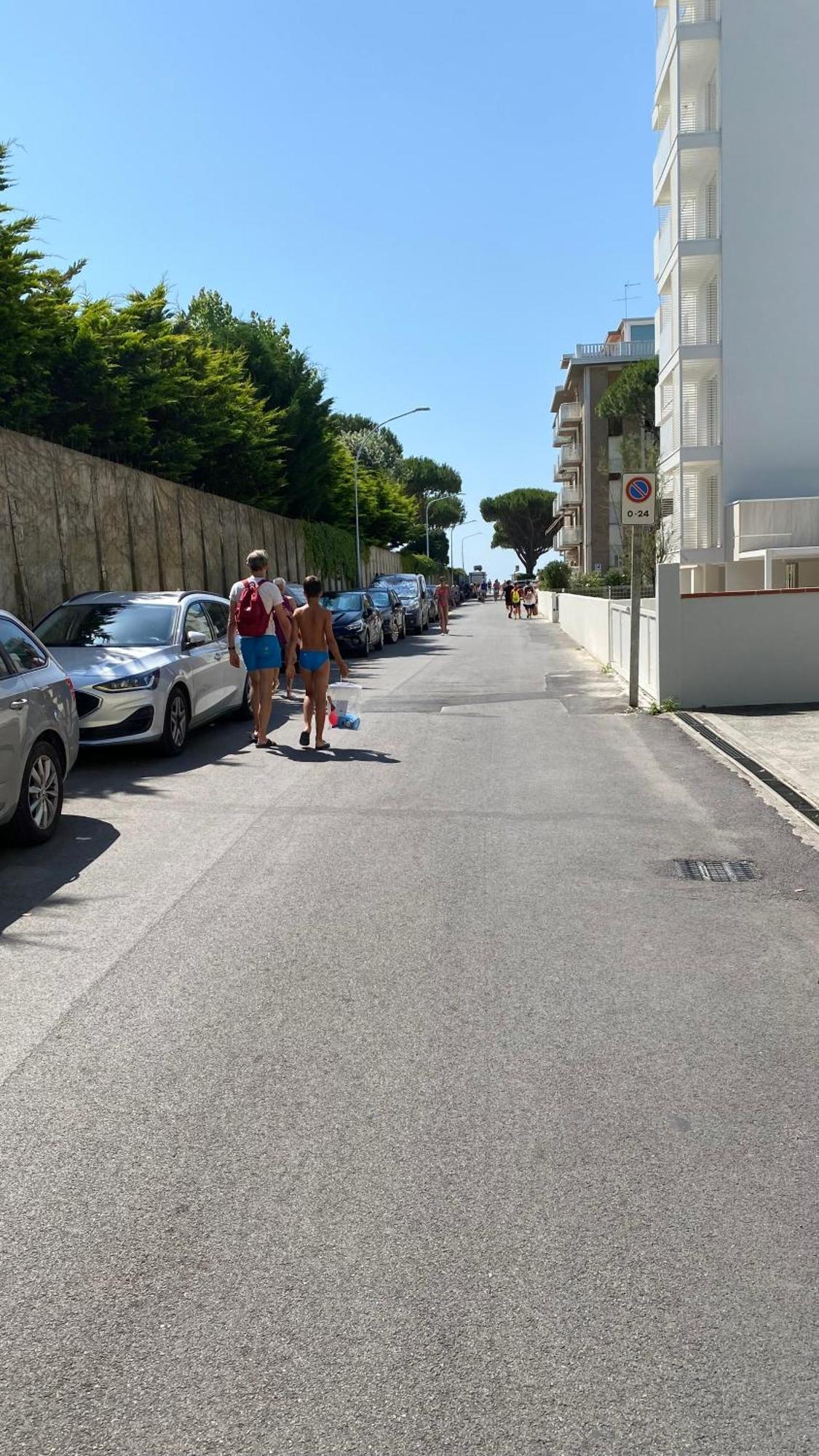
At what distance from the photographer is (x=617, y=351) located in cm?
7762

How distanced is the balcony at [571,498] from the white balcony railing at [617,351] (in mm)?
7914

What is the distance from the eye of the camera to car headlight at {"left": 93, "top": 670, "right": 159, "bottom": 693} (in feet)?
39.9

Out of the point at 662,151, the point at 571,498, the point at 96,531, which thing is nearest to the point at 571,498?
the point at 571,498

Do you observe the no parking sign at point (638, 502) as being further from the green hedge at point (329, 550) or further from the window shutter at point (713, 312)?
the green hedge at point (329, 550)

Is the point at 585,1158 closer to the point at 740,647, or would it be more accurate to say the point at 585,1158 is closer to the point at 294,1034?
the point at 294,1034

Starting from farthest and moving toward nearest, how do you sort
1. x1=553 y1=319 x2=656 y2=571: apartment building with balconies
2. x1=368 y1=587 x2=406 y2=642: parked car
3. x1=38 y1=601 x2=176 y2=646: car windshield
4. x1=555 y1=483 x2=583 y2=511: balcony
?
x1=555 y1=483 x2=583 y2=511: balcony, x1=553 y1=319 x2=656 y2=571: apartment building with balconies, x1=368 y1=587 x2=406 y2=642: parked car, x1=38 y1=601 x2=176 y2=646: car windshield

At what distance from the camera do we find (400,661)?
2819 cm

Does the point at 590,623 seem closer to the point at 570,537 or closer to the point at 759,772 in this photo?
the point at 759,772

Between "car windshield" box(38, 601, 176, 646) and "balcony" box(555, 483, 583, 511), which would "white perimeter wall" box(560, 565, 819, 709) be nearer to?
"car windshield" box(38, 601, 176, 646)

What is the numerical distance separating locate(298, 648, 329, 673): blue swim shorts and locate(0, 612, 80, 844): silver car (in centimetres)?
393

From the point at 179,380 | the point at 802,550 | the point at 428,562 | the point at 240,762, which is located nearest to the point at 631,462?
the point at 802,550

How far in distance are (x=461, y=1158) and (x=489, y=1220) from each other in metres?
0.39

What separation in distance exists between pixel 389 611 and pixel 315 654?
78.0 ft

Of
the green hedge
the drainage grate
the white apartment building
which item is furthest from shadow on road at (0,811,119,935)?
the green hedge
